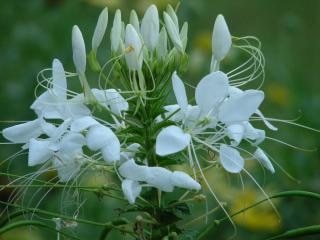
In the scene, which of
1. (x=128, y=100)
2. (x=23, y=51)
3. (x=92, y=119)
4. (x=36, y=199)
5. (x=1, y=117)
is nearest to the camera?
(x=92, y=119)

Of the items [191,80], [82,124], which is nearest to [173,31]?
[82,124]

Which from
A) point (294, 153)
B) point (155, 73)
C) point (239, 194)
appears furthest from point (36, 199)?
point (155, 73)

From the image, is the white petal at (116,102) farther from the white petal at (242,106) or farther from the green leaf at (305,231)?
the green leaf at (305,231)

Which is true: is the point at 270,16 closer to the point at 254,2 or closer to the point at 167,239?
the point at 254,2

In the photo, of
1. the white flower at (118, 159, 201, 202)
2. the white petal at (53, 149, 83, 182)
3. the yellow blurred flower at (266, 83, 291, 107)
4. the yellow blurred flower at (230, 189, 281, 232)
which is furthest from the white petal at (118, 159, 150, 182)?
the yellow blurred flower at (266, 83, 291, 107)

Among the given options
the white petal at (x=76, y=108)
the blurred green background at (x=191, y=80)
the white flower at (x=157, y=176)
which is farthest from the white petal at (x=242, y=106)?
the blurred green background at (x=191, y=80)
